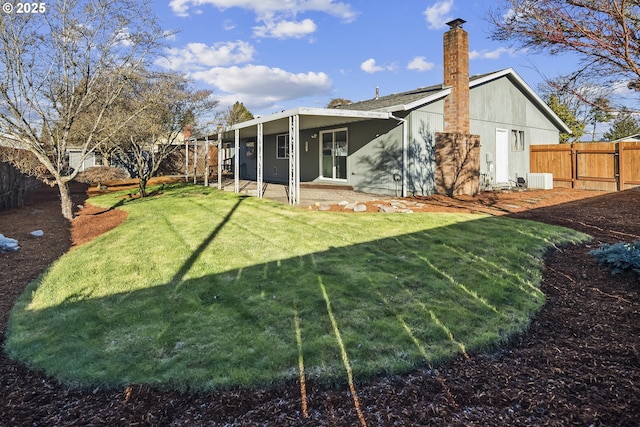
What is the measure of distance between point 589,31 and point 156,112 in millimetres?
12987

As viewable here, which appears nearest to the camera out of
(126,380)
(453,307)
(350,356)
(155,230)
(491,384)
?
(491,384)

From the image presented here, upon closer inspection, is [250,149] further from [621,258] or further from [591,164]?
[621,258]

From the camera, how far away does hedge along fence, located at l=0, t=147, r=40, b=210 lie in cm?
1041

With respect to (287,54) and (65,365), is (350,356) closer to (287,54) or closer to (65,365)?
(65,365)

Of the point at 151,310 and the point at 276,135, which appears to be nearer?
the point at 151,310

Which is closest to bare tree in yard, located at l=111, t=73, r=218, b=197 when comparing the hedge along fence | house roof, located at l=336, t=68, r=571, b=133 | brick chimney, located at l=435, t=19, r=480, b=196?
the hedge along fence

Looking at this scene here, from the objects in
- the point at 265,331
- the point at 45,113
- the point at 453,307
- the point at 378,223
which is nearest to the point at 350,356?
the point at 265,331

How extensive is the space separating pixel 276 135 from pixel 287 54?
3.73 m

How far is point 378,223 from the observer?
7.63 metres

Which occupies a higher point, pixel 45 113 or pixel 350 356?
pixel 45 113

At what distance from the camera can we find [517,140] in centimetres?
1633

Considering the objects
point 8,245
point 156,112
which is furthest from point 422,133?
point 8,245

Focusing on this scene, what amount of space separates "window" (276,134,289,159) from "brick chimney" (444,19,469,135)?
773 centimetres

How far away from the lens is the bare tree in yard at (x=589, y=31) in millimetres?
3812
